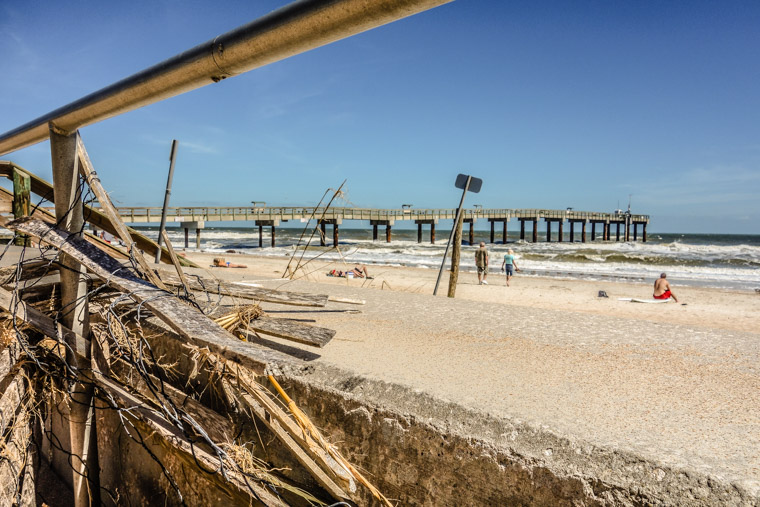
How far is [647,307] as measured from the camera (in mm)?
10266

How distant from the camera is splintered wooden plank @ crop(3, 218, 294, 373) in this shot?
166 cm

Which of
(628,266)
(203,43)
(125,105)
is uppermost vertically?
(203,43)

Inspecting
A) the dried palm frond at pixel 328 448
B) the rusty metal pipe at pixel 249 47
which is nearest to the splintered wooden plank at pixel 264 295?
the dried palm frond at pixel 328 448

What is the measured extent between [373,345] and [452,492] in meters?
1.44

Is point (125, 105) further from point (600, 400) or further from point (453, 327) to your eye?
point (453, 327)

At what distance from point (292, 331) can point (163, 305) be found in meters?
0.77

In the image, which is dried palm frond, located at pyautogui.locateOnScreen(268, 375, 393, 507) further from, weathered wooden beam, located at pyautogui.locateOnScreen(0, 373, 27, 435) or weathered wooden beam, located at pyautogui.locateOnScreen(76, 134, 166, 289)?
weathered wooden beam, located at pyautogui.locateOnScreen(0, 373, 27, 435)

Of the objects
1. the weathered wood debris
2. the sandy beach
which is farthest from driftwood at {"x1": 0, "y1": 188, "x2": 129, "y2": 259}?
the sandy beach

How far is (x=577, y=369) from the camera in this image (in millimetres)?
2562

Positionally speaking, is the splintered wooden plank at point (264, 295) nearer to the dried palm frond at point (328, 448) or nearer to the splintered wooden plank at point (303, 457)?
the splintered wooden plank at point (303, 457)

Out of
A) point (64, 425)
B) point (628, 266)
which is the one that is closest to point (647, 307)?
point (64, 425)

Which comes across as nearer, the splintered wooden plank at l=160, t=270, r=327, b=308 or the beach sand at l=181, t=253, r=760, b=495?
the beach sand at l=181, t=253, r=760, b=495

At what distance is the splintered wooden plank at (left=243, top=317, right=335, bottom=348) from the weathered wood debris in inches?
0.4

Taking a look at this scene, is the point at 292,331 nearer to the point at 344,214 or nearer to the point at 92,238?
the point at 92,238
